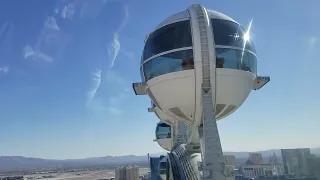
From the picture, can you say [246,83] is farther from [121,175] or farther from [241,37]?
[121,175]

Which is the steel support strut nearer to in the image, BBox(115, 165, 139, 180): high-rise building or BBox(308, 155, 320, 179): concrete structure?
BBox(115, 165, 139, 180): high-rise building

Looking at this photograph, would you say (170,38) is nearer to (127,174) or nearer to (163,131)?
(163,131)

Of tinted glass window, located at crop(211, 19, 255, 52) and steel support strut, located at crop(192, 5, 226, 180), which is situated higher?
tinted glass window, located at crop(211, 19, 255, 52)

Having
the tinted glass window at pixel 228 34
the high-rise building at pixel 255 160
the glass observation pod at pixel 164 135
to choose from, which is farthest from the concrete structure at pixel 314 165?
the tinted glass window at pixel 228 34

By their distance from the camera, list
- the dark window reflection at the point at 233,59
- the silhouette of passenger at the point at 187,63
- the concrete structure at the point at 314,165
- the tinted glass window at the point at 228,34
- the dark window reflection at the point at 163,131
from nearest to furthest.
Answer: the silhouette of passenger at the point at 187,63 < the dark window reflection at the point at 233,59 < the tinted glass window at the point at 228,34 < the dark window reflection at the point at 163,131 < the concrete structure at the point at 314,165

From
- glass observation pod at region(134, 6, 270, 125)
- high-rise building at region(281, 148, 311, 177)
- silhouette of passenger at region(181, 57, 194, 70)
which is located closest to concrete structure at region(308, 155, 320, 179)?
high-rise building at region(281, 148, 311, 177)

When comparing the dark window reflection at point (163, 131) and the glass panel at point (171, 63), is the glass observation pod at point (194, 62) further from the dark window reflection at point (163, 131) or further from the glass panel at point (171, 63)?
the dark window reflection at point (163, 131)

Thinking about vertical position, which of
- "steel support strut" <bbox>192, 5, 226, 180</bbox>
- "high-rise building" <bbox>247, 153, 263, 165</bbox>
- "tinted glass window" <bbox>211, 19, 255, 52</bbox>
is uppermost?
"tinted glass window" <bbox>211, 19, 255, 52</bbox>
